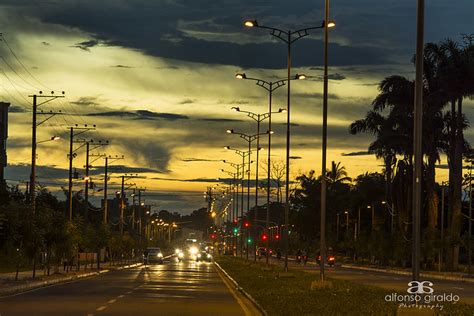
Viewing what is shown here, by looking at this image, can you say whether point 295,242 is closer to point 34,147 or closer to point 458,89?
point 458,89

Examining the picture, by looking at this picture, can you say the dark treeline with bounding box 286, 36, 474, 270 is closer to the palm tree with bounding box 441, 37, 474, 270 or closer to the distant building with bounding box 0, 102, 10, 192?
the palm tree with bounding box 441, 37, 474, 270

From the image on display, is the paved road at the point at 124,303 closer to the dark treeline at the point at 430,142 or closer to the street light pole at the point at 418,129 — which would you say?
the street light pole at the point at 418,129

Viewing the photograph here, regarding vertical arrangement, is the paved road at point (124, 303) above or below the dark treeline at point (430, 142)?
below

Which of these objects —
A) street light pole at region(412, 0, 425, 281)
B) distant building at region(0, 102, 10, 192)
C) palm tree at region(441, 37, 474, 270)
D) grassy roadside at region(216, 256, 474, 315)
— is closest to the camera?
street light pole at region(412, 0, 425, 281)

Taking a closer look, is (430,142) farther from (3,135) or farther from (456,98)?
(3,135)

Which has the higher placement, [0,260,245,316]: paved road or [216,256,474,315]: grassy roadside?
[216,256,474,315]: grassy roadside

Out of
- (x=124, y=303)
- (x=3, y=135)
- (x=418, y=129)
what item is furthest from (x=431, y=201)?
(x=418, y=129)

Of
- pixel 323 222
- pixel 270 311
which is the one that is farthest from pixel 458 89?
pixel 270 311

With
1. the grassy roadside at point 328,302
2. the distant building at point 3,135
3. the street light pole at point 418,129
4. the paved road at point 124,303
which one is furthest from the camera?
the distant building at point 3,135

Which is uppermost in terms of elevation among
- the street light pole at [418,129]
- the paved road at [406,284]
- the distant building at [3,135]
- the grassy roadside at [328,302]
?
the distant building at [3,135]

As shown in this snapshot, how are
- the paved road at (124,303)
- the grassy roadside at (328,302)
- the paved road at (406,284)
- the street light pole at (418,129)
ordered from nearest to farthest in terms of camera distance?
1. the street light pole at (418,129)
2. the grassy roadside at (328,302)
3. the paved road at (124,303)
4. the paved road at (406,284)

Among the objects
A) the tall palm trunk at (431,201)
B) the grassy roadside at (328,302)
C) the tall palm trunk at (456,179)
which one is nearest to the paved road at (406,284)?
the grassy roadside at (328,302)

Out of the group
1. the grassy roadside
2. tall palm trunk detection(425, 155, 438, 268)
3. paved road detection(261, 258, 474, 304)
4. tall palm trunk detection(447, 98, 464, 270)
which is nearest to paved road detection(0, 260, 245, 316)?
the grassy roadside

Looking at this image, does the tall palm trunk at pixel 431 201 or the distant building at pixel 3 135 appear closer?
the tall palm trunk at pixel 431 201
